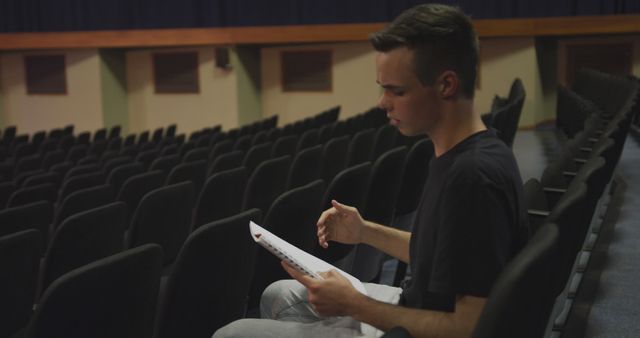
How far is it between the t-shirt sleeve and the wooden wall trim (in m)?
8.12

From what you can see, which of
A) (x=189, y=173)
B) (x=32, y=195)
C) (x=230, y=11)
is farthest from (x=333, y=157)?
(x=230, y=11)

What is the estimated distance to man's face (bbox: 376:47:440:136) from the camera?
1.37m

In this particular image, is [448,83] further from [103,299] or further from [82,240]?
[82,240]

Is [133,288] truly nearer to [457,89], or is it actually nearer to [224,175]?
[457,89]

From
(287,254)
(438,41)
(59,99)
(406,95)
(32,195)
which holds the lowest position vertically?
(59,99)

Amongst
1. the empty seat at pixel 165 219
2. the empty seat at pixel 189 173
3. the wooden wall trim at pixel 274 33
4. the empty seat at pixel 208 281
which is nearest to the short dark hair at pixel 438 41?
the empty seat at pixel 208 281

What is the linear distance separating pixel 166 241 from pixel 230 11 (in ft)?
29.6

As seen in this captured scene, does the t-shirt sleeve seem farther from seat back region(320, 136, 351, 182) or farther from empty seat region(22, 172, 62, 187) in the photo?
empty seat region(22, 172, 62, 187)

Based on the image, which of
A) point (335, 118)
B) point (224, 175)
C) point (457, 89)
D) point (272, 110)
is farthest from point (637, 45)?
point (457, 89)

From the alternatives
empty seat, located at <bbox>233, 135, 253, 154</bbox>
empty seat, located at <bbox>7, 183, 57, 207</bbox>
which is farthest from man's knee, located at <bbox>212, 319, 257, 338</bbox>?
empty seat, located at <bbox>233, 135, 253, 154</bbox>

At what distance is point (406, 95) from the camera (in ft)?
4.52

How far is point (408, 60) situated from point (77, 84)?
10.9 m

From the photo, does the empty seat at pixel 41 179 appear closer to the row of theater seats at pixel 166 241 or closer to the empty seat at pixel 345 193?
the row of theater seats at pixel 166 241

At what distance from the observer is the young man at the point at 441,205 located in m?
1.20
